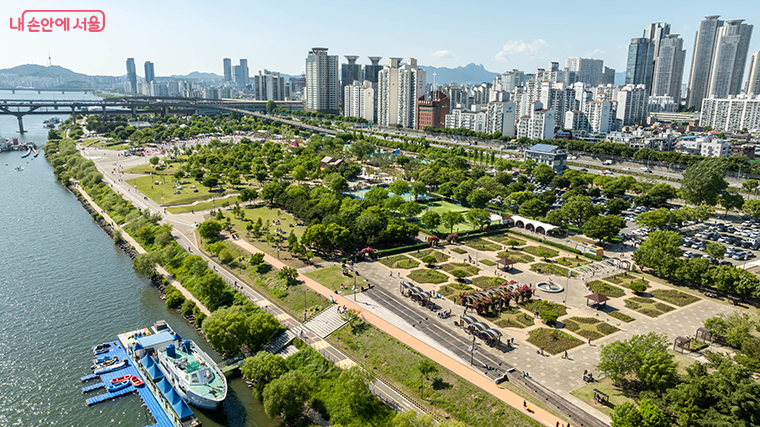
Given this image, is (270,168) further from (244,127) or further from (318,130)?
(244,127)

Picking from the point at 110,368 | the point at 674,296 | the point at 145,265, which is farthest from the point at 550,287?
the point at 145,265

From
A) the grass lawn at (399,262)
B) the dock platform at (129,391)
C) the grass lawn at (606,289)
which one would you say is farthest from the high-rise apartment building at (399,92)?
the dock platform at (129,391)

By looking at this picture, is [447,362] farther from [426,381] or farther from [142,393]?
[142,393]

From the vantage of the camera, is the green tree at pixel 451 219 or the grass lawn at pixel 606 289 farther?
the green tree at pixel 451 219

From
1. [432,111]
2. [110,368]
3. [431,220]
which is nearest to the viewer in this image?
[110,368]

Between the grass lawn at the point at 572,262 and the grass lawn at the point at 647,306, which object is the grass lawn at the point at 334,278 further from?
the grass lawn at the point at 647,306

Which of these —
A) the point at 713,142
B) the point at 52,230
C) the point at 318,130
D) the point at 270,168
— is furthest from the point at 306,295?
the point at 318,130
